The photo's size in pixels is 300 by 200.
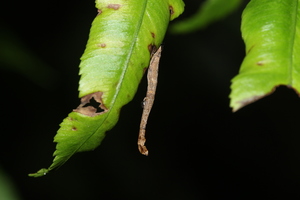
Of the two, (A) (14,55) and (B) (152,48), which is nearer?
(B) (152,48)

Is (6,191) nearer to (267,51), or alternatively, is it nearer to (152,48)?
(152,48)

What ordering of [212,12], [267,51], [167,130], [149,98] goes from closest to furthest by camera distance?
[267,51] < [149,98] < [212,12] < [167,130]

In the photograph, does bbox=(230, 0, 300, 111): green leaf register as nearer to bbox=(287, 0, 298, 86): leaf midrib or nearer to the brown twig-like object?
bbox=(287, 0, 298, 86): leaf midrib

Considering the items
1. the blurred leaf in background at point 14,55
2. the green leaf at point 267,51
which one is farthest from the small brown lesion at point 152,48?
the blurred leaf in background at point 14,55

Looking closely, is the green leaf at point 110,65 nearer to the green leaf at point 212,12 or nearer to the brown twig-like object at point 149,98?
the brown twig-like object at point 149,98

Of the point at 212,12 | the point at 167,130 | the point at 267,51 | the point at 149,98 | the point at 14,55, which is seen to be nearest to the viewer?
the point at 267,51

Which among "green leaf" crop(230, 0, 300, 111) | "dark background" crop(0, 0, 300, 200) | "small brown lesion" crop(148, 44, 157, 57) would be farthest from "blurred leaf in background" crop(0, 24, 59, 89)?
"green leaf" crop(230, 0, 300, 111)

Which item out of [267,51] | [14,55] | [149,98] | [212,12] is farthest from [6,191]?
[267,51]
